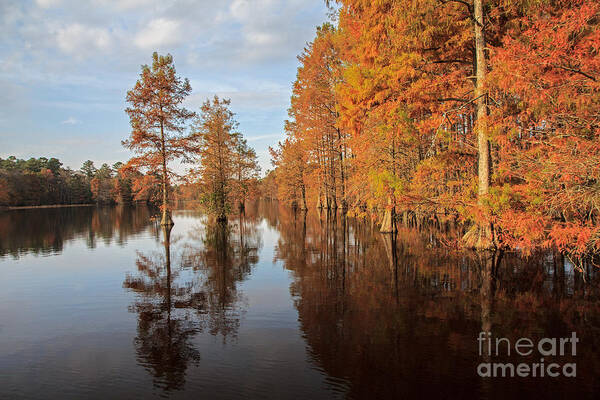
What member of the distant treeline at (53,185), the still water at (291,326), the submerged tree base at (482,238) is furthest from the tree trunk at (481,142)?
the distant treeline at (53,185)

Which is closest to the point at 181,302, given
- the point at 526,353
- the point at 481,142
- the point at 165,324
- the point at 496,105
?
the point at 165,324

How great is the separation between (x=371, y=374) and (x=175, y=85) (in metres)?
25.0

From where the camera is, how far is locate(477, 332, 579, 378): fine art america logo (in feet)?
13.9

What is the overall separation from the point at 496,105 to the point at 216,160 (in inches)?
838

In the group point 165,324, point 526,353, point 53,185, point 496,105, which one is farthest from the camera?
point 53,185

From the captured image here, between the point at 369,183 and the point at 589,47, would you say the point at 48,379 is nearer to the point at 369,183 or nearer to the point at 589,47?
the point at 589,47

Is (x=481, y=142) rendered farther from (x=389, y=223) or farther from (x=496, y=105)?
(x=389, y=223)

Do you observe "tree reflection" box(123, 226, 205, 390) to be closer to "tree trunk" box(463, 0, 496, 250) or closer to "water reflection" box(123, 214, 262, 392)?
"water reflection" box(123, 214, 262, 392)

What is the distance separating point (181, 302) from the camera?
7.39 meters

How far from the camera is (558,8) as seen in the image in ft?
32.6

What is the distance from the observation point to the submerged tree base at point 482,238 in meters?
11.8

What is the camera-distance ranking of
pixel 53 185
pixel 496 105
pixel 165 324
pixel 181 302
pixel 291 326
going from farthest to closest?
pixel 53 185 → pixel 496 105 → pixel 181 302 → pixel 165 324 → pixel 291 326

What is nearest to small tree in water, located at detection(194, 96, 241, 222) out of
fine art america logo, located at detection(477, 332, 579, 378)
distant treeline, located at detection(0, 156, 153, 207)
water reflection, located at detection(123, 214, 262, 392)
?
water reflection, located at detection(123, 214, 262, 392)

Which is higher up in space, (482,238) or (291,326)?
(482,238)
